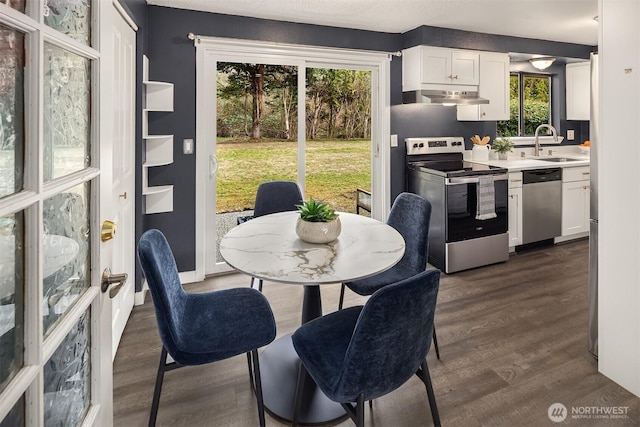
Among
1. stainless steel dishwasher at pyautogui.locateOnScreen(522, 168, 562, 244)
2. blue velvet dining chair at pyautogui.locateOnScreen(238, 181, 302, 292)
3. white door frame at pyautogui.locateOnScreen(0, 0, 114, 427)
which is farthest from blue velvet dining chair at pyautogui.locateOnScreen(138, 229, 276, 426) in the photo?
stainless steel dishwasher at pyautogui.locateOnScreen(522, 168, 562, 244)

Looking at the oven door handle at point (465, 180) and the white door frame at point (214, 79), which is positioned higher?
the white door frame at point (214, 79)

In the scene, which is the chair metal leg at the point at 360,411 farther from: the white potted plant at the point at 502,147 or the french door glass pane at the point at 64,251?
the white potted plant at the point at 502,147

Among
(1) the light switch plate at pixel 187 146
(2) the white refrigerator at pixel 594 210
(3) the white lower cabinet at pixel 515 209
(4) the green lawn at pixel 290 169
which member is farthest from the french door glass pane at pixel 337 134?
(2) the white refrigerator at pixel 594 210

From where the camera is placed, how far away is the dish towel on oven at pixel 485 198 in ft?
12.7

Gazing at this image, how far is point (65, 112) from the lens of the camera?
80 centimetres

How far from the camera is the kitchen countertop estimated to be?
14.2 feet

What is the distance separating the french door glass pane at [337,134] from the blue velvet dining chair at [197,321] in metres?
2.33

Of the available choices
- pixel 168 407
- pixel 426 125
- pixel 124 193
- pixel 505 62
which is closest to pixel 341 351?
pixel 168 407

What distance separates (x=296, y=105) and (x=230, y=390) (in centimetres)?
270

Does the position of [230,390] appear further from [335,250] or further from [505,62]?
[505,62]

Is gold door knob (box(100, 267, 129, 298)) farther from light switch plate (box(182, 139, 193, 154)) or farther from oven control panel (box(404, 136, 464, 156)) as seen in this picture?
oven control panel (box(404, 136, 464, 156))

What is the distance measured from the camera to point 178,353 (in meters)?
A: 1.58

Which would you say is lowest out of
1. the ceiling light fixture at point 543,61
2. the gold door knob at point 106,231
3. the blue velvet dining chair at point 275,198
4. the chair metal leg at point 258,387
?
the chair metal leg at point 258,387

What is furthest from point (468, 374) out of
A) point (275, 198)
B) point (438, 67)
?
point (438, 67)
